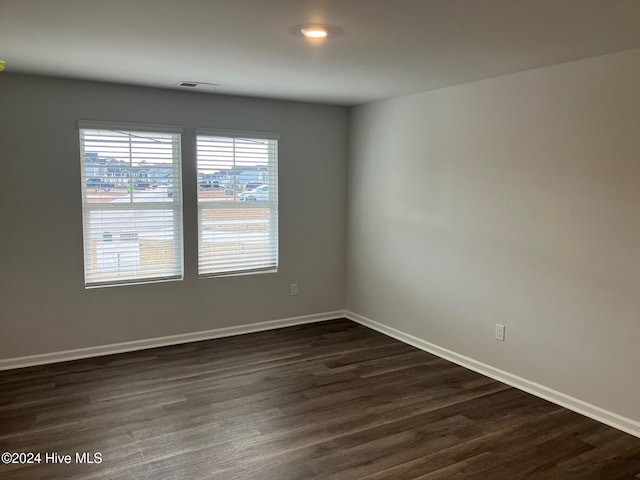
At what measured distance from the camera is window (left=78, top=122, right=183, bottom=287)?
14.0ft

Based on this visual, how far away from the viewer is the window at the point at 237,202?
4.77 m

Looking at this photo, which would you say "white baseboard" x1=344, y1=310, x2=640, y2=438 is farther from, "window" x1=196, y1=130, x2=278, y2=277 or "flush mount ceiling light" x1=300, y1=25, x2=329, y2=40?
"flush mount ceiling light" x1=300, y1=25, x2=329, y2=40

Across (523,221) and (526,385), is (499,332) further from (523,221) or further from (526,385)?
(523,221)

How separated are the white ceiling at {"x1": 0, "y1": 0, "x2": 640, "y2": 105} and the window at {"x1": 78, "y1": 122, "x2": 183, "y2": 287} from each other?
1.77ft

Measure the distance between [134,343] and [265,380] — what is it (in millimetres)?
1371

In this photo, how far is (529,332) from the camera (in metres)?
3.71

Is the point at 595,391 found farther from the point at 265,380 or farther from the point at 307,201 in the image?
the point at 307,201

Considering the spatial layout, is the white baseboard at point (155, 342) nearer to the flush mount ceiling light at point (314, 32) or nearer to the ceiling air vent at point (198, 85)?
the ceiling air vent at point (198, 85)

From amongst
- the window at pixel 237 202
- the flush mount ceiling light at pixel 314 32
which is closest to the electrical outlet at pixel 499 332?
the window at pixel 237 202

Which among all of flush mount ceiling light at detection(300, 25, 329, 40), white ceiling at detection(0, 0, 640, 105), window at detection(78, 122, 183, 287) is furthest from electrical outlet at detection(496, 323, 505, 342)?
window at detection(78, 122, 183, 287)

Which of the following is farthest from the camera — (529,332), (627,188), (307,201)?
(307,201)

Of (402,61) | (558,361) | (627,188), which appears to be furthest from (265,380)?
(627,188)

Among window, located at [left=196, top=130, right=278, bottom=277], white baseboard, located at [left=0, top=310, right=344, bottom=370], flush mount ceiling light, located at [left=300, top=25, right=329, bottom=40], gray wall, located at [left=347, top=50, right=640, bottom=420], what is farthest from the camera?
window, located at [left=196, top=130, right=278, bottom=277]

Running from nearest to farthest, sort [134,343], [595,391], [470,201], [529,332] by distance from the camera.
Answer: [595,391] → [529,332] → [470,201] → [134,343]
